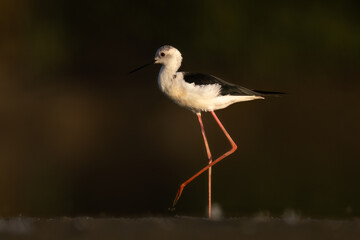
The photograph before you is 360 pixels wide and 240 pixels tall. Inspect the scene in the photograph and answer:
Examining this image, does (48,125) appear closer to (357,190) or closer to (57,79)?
(57,79)

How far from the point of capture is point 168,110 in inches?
429

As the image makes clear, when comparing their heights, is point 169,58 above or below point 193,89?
above

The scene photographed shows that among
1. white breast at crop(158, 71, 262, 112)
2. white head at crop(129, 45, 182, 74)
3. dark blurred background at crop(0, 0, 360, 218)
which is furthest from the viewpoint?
dark blurred background at crop(0, 0, 360, 218)

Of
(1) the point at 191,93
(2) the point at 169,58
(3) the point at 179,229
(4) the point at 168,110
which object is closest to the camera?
(3) the point at 179,229

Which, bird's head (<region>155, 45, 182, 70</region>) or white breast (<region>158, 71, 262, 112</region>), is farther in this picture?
bird's head (<region>155, 45, 182, 70</region>)

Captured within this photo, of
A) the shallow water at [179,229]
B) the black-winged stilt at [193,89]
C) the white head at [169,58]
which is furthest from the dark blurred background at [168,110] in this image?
the shallow water at [179,229]

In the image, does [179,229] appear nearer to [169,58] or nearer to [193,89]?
[193,89]

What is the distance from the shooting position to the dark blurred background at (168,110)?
8.45 m

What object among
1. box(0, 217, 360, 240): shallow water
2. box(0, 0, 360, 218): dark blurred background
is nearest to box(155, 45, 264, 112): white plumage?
box(0, 217, 360, 240): shallow water

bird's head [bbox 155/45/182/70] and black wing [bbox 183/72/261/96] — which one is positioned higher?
bird's head [bbox 155/45/182/70]

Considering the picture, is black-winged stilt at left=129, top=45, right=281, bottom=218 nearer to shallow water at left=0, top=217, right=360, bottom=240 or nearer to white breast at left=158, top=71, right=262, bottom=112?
white breast at left=158, top=71, right=262, bottom=112

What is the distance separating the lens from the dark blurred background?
27.7ft

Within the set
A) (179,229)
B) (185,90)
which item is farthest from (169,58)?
(179,229)

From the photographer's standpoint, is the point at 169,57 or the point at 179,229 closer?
the point at 179,229
